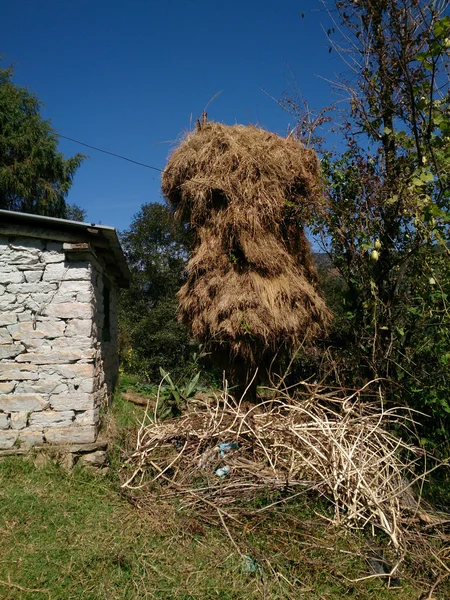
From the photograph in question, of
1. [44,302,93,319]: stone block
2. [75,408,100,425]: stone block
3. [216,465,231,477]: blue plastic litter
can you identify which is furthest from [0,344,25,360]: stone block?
[216,465,231,477]: blue plastic litter

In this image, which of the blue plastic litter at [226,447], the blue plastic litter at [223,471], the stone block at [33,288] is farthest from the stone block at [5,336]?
the blue plastic litter at [223,471]

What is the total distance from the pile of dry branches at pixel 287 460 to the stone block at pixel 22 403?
55.9 inches

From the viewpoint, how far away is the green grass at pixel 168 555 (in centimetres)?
357

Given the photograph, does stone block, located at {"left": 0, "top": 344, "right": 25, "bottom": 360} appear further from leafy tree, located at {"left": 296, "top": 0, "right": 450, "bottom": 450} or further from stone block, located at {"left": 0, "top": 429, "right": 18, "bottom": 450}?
leafy tree, located at {"left": 296, "top": 0, "right": 450, "bottom": 450}

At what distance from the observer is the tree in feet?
52.4

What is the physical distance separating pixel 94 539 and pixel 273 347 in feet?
8.84

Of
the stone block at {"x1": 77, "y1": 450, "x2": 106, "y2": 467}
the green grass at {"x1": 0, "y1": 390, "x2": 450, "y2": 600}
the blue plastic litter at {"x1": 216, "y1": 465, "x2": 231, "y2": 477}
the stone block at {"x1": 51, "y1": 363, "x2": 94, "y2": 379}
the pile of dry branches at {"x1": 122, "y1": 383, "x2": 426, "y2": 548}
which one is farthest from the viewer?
the stone block at {"x1": 51, "y1": 363, "x2": 94, "y2": 379}

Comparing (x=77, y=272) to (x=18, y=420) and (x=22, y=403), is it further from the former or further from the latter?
(x=18, y=420)

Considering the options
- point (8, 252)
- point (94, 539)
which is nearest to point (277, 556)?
point (94, 539)

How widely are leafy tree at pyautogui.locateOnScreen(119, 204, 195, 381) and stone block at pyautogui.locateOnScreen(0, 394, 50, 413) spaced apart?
715cm

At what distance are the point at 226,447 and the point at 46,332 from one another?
2596 mm

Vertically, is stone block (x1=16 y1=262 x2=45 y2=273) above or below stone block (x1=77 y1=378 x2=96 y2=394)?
above

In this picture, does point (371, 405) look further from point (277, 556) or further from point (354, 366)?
point (277, 556)

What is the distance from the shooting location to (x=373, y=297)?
503 centimetres
